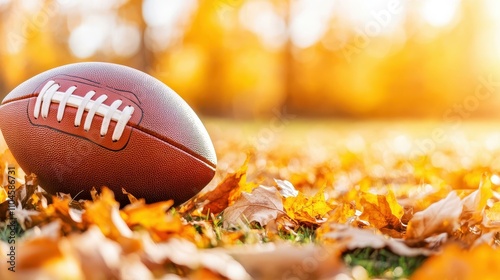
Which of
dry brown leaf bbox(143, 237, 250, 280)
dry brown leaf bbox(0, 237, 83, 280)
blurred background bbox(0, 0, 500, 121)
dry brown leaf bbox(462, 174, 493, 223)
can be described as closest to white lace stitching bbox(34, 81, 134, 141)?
dry brown leaf bbox(143, 237, 250, 280)

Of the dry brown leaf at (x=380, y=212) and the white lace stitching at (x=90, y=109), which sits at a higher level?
the white lace stitching at (x=90, y=109)

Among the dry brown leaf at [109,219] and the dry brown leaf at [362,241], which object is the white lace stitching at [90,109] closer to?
the dry brown leaf at [109,219]

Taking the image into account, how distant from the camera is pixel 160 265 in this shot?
1.42 m

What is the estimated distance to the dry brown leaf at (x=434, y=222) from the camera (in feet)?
6.21

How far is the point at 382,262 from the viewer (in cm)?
173

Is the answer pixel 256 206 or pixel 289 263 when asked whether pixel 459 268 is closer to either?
pixel 289 263

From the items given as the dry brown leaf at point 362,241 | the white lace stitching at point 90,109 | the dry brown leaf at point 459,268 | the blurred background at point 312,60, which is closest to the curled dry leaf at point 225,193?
the white lace stitching at point 90,109

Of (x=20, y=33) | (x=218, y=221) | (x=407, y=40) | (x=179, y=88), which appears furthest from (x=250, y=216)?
(x=407, y=40)

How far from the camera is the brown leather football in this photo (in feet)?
7.45

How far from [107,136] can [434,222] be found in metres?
1.16

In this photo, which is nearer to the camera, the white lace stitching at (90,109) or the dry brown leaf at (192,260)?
the dry brown leaf at (192,260)

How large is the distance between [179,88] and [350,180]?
1883cm

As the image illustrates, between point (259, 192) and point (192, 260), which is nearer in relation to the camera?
point (192, 260)

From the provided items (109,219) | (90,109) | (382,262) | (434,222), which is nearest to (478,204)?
(434,222)
